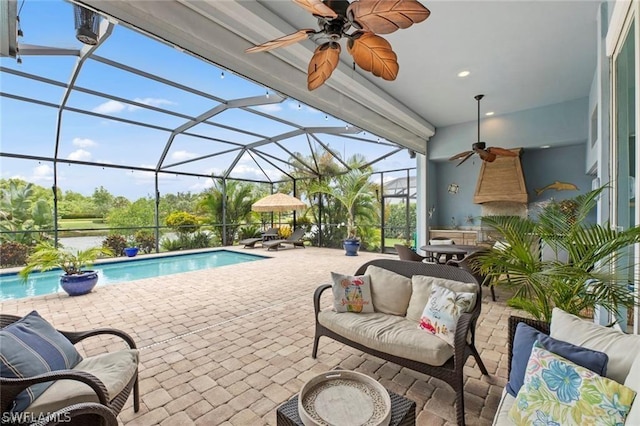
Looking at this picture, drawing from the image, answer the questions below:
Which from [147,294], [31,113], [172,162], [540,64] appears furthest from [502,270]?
[172,162]

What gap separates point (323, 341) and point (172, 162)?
884 cm

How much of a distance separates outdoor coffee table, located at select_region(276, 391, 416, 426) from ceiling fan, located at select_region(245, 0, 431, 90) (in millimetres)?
2116

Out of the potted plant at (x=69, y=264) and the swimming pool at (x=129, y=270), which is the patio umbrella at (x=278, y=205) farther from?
the potted plant at (x=69, y=264)

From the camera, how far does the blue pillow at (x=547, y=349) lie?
1.22 m

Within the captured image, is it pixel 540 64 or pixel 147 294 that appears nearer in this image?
pixel 540 64

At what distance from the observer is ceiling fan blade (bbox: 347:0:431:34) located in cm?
161

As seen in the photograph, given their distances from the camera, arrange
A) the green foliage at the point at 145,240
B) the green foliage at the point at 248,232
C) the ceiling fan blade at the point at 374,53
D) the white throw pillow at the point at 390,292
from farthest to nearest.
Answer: the green foliage at the point at 248,232, the green foliage at the point at 145,240, the white throw pillow at the point at 390,292, the ceiling fan blade at the point at 374,53

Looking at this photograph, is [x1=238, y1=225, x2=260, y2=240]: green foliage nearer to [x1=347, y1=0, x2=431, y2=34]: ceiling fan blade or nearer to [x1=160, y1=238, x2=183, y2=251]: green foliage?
[x1=160, y1=238, x2=183, y2=251]: green foliage

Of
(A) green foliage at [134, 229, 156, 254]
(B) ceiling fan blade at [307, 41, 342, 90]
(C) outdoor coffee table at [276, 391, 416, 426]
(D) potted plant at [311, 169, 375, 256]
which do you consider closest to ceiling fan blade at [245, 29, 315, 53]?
(B) ceiling fan blade at [307, 41, 342, 90]

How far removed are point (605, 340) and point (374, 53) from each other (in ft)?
7.14

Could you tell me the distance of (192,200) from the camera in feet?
36.4

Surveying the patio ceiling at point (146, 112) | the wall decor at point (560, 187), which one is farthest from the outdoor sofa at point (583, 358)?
the wall decor at point (560, 187)

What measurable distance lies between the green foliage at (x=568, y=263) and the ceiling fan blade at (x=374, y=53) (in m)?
1.49

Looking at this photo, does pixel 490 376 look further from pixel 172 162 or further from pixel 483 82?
pixel 172 162
